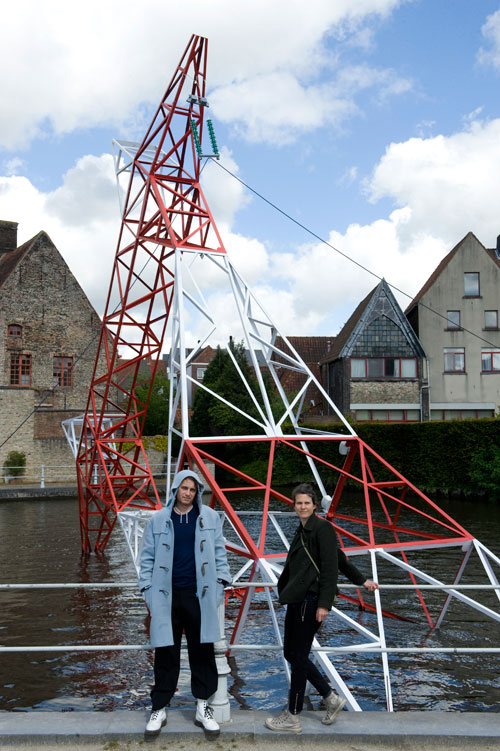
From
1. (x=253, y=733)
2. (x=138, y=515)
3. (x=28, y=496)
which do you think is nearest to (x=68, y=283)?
(x=28, y=496)

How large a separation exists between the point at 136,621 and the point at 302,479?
977 inches

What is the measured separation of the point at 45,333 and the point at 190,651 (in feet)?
119

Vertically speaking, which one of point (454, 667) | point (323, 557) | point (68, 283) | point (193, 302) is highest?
point (68, 283)

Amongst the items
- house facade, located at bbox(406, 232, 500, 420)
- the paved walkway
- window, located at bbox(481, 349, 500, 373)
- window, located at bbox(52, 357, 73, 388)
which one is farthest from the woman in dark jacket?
window, located at bbox(52, 357, 73, 388)

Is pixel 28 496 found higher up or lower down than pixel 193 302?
lower down

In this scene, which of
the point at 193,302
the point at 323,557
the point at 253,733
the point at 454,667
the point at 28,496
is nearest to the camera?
the point at 253,733

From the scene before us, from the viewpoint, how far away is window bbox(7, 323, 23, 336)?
124 feet

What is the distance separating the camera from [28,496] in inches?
1175

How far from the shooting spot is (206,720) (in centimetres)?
449

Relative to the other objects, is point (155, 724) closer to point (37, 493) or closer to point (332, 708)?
point (332, 708)

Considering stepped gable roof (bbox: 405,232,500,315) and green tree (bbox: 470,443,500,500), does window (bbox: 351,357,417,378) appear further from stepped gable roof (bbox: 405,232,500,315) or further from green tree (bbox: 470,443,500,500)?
green tree (bbox: 470,443,500,500)

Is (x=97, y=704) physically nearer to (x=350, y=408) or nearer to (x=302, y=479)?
(x=302, y=479)

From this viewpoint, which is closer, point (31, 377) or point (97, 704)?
point (97, 704)

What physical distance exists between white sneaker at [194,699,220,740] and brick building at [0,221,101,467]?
32423 mm
